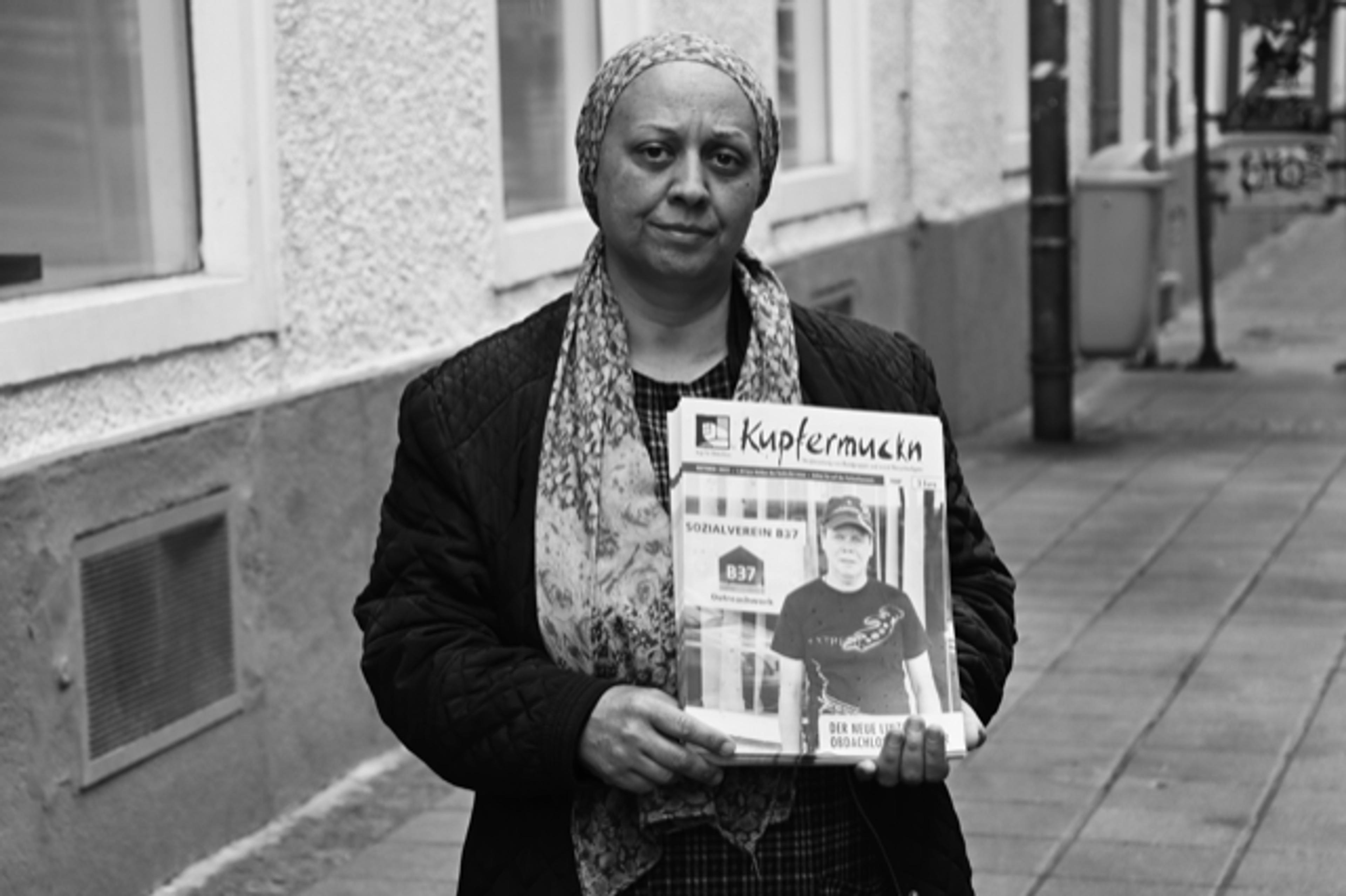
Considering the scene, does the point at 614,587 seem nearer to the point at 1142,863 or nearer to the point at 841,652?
the point at 841,652

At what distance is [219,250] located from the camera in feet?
18.6

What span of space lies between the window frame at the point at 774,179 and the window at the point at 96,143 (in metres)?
1.29

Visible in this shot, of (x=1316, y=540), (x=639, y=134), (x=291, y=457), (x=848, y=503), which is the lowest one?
(x=1316, y=540)

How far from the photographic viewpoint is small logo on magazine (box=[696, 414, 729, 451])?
250 cm

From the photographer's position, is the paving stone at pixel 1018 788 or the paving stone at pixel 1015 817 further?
the paving stone at pixel 1018 788

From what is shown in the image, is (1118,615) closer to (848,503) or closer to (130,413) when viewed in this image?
(130,413)

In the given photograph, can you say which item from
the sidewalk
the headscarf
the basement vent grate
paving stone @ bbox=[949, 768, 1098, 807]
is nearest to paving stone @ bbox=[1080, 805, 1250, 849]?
the sidewalk

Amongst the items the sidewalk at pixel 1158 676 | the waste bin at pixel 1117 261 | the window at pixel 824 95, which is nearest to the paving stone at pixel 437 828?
the sidewalk at pixel 1158 676

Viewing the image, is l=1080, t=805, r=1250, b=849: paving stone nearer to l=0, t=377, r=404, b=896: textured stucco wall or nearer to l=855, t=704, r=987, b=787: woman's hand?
l=0, t=377, r=404, b=896: textured stucco wall

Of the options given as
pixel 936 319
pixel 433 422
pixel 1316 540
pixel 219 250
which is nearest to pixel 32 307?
pixel 219 250

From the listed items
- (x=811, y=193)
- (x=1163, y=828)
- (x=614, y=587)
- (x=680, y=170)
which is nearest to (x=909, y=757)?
(x=614, y=587)

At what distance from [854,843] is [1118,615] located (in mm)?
5267

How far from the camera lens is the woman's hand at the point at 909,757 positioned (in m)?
2.46

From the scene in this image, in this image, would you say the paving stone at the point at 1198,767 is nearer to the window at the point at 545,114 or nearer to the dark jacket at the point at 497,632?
the window at the point at 545,114
